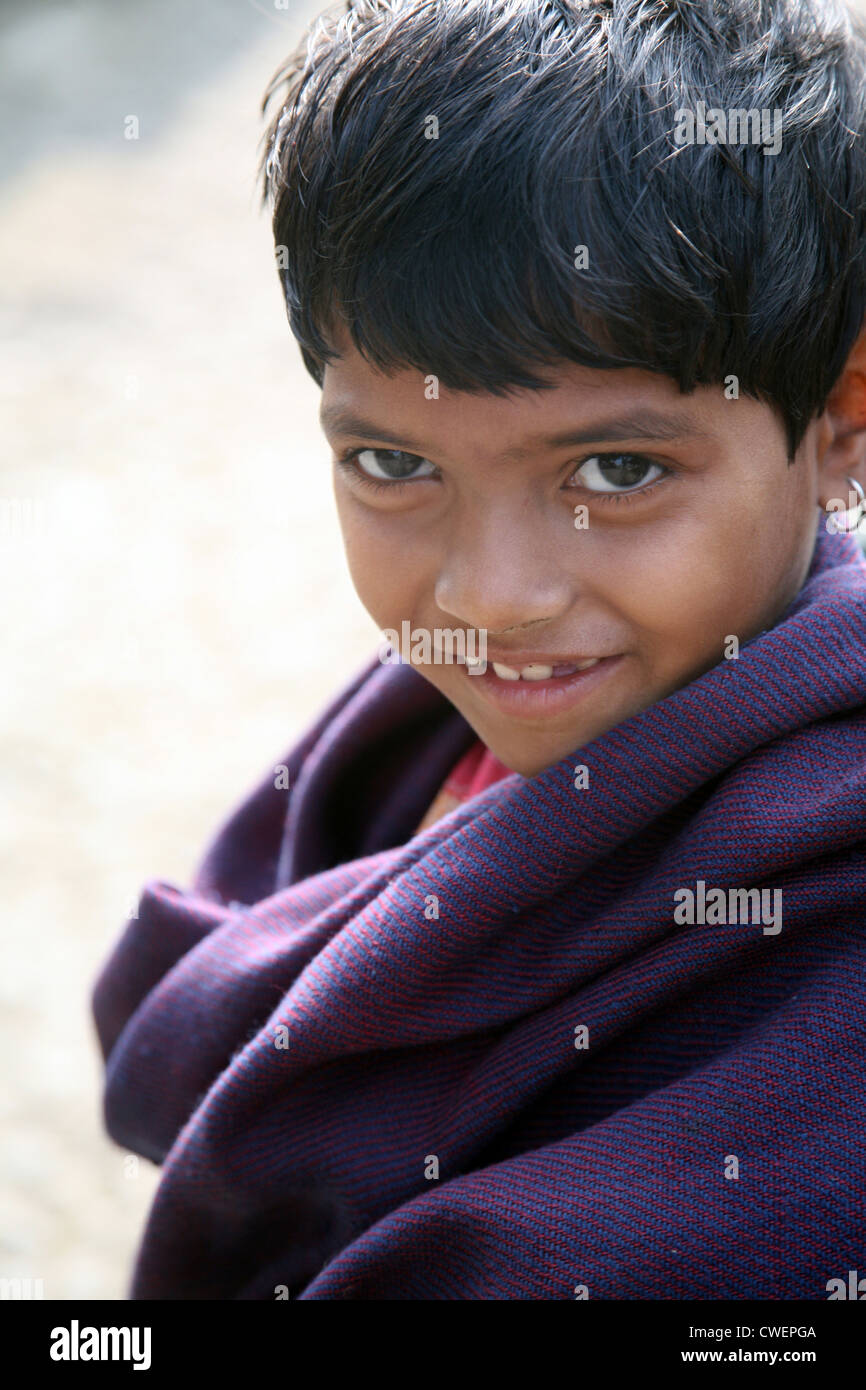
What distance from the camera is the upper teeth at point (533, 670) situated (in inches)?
42.6

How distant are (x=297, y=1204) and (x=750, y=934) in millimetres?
481

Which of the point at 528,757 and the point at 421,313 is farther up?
the point at 421,313

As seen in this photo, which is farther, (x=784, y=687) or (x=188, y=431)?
(x=188, y=431)

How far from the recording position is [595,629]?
1.04 metres

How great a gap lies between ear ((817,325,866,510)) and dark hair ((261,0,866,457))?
0.04 m

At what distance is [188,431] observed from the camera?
428cm

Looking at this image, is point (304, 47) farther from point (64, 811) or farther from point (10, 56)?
point (10, 56)

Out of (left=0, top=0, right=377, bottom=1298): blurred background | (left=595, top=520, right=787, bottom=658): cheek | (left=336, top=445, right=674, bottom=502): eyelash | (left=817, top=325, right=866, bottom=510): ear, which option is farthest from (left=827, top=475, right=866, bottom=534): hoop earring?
(left=0, top=0, right=377, bottom=1298): blurred background

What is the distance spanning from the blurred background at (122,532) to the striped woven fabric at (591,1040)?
31.2 inches

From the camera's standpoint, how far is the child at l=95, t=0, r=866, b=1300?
942 millimetres
